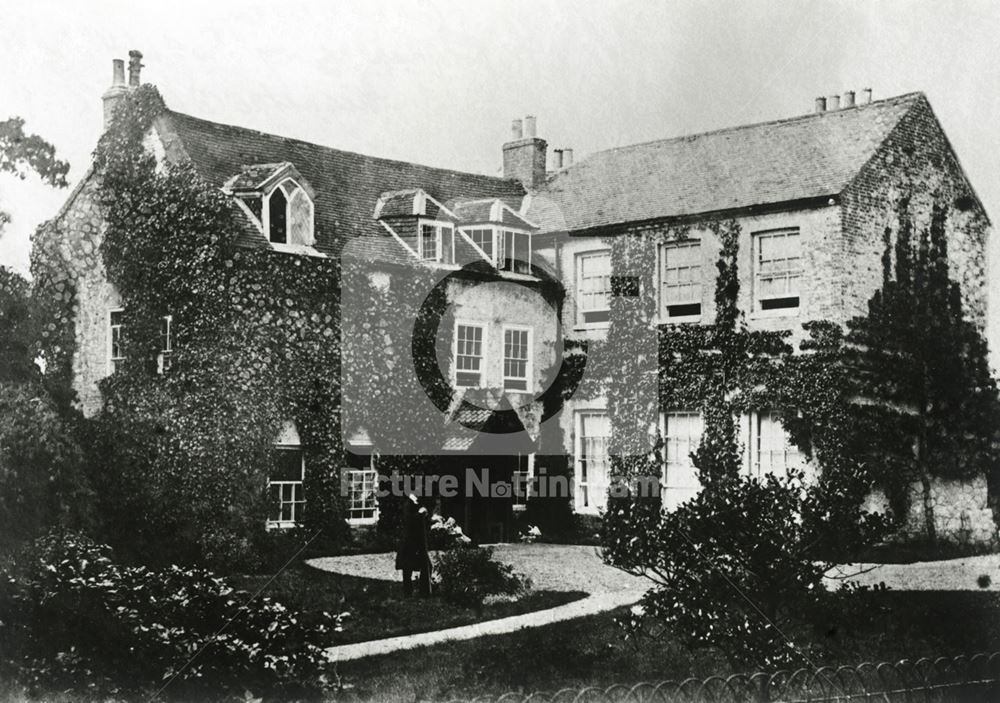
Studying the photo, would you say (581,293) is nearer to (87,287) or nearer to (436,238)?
(436,238)

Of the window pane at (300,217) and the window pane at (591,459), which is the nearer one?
the window pane at (300,217)

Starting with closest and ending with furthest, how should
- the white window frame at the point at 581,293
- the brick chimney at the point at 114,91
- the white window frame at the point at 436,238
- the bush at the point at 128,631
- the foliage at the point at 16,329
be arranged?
the bush at the point at 128,631 → the foliage at the point at 16,329 → the brick chimney at the point at 114,91 → the white window frame at the point at 436,238 → the white window frame at the point at 581,293

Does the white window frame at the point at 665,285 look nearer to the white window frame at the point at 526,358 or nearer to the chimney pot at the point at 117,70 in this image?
the white window frame at the point at 526,358

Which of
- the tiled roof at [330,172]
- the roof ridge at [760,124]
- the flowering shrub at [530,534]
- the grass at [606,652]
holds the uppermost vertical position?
the roof ridge at [760,124]

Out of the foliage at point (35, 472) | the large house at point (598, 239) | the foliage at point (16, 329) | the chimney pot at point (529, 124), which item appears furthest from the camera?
the chimney pot at point (529, 124)

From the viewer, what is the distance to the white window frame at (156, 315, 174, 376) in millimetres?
6977

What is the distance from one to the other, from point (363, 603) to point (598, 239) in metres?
4.35

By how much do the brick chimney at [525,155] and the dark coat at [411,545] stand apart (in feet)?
10.7

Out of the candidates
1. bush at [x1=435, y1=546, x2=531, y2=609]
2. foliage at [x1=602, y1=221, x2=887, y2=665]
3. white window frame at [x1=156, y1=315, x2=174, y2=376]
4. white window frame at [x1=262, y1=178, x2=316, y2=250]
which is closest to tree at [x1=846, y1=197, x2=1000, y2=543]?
foliage at [x1=602, y1=221, x2=887, y2=665]

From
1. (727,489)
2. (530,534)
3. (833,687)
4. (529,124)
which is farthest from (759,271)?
(833,687)

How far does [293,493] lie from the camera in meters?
7.21

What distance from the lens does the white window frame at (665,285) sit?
9.56 m

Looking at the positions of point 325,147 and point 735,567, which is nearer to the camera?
point 325,147

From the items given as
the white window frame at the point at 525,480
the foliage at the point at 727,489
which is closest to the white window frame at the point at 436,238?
the foliage at the point at 727,489
